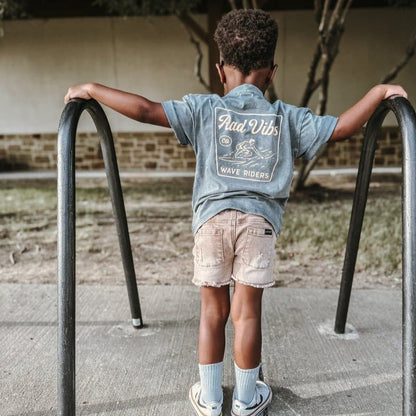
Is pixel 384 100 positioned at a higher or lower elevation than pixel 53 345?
higher

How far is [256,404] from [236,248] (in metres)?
0.61

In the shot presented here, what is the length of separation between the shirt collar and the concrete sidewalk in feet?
3.74

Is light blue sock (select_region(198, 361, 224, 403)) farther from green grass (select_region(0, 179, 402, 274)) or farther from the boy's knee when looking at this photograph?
green grass (select_region(0, 179, 402, 274))

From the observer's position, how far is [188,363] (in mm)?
2066

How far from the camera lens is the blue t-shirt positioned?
58.9 inches

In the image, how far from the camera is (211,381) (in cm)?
167

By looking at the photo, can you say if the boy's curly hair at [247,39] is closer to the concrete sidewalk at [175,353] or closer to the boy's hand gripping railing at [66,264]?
the boy's hand gripping railing at [66,264]

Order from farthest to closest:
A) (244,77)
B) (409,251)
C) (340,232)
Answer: (340,232)
(244,77)
(409,251)

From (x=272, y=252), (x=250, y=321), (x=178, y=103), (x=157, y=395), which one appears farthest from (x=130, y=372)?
(x=178, y=103)

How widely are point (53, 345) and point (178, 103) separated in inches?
53.3

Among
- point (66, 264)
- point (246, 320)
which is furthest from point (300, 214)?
point (66, 264)

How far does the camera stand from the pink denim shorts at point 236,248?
153cm

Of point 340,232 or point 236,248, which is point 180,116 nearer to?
point 236,248

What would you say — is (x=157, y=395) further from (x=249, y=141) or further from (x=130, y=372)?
(x=249, y=141)
